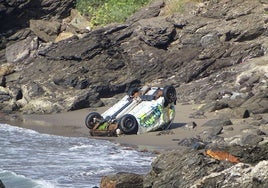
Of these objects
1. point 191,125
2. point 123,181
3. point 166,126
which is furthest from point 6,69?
point 123,181

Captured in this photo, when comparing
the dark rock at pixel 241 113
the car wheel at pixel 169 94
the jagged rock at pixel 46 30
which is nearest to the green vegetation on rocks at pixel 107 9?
the jagged rock at pixel 46 30

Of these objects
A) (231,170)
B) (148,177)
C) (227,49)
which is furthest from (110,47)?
(231,170)

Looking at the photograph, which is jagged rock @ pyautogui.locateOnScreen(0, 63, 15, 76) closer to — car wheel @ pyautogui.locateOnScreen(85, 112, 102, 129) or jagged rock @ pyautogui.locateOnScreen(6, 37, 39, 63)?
jagged rock @ pyautogui.locateOnScreen(6, 37, 39, 63)

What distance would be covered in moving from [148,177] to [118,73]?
59.4 feet

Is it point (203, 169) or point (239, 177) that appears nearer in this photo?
point (239, 177)

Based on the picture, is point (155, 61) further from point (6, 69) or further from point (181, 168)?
point (181, 168)

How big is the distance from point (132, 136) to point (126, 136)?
188 mm

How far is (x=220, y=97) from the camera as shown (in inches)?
952

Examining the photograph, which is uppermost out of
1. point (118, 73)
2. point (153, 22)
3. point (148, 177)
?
point (153, 22)

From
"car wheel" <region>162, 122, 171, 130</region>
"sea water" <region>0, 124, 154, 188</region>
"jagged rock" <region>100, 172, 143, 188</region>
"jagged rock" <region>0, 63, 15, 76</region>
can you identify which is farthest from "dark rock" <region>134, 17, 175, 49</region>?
"jagged rock" <region>100, 172, 143, 188</region>

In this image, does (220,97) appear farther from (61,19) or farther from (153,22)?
(61,19)

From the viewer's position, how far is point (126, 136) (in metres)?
20.6

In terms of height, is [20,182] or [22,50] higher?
[22,50]

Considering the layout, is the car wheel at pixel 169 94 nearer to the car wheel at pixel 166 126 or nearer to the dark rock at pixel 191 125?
the car wheel at pixel 166 126
